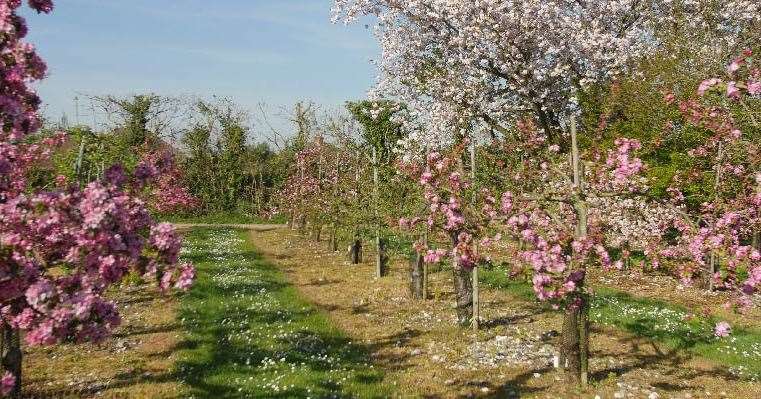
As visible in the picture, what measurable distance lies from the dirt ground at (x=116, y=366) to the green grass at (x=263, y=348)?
401 mm

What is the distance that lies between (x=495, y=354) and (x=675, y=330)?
5.29m

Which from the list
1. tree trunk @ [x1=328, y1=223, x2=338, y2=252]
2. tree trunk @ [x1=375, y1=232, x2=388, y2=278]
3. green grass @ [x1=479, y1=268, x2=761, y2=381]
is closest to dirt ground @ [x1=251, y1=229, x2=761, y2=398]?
green grass @ [x1=479, y1=268, x2=761, y2=381]

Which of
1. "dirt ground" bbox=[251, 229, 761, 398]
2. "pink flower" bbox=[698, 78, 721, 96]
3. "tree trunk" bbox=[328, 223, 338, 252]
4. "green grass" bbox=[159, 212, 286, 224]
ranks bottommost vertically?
"dirt ground" bbox=[251, 229, 761, 398]

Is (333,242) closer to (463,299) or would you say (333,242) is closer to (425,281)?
(425,281)

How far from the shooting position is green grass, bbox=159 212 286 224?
181 ft

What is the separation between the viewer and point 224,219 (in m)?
56.2

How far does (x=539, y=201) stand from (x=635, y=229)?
12850 mm

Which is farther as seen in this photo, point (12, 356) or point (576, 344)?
point (576, 344)

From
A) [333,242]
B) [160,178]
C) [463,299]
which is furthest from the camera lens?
[333,242]

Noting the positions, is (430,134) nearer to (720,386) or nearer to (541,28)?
(541,28)

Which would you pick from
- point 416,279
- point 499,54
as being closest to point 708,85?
point 416,279

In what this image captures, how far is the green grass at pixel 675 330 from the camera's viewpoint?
41.6ft

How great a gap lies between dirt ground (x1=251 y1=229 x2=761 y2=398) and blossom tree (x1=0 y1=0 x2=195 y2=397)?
226 inches

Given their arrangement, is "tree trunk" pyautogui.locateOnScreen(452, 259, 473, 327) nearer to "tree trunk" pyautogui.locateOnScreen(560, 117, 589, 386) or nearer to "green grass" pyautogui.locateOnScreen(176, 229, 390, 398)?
"green grass" pyautogui.locateOnScreen(176, 229, 390, 398)
